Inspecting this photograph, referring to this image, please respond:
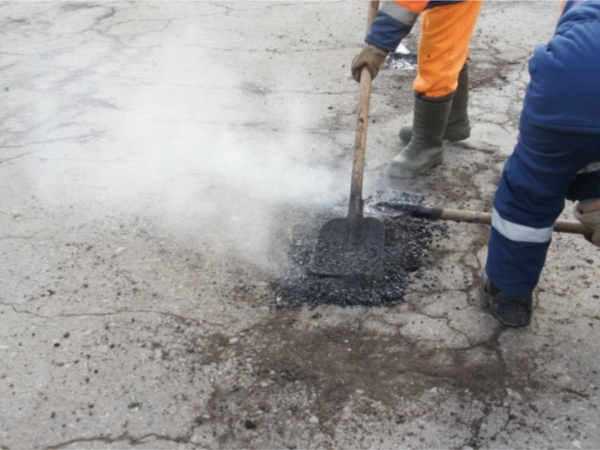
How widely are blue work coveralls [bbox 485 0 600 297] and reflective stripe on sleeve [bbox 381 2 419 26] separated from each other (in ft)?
2.82

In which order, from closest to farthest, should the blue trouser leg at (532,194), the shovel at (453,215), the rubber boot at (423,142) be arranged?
the blue trouser leg at (532,194)
the shovel at (453,215)
the rubber boot at (423,142)

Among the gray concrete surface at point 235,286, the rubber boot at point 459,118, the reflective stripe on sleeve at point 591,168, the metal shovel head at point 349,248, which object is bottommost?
the gray concrete surface at point 235,286

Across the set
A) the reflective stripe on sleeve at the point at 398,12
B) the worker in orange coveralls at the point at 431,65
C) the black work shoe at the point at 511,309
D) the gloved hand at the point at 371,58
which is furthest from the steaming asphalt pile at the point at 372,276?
the reflective stripe on sleeve at the point at 398,12

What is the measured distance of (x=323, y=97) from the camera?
465 centimetres

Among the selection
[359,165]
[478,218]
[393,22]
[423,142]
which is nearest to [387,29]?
[393,22]

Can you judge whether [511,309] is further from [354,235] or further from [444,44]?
[444,44]

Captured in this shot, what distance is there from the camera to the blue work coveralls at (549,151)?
1915 mm

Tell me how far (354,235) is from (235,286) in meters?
0.63

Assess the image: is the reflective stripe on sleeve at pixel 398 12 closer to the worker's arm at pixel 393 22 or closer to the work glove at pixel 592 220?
the worker's arm at pixel 393 22

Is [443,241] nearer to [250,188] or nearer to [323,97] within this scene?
[250,188]

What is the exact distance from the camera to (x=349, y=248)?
9.19 feet

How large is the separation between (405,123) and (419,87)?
0.76 metres

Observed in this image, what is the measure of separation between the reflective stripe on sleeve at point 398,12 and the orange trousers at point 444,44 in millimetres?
383

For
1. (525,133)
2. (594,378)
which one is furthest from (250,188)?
(594,378)
